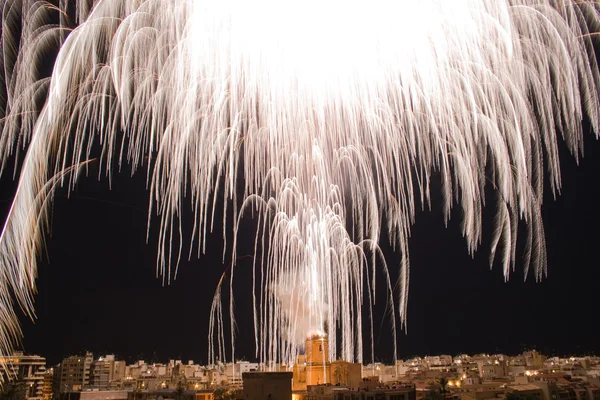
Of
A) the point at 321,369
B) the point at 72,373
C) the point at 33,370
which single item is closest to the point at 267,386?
the point at 321,369

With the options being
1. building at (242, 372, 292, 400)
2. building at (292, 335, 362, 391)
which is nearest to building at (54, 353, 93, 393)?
building at (292, 335, 362, 391)

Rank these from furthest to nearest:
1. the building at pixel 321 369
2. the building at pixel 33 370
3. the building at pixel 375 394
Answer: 1. the building at pixel 33 370
2. the building at pixel 321 369
3. the building at pixel 375 394

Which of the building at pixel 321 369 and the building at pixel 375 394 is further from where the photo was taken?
the building at pixel 321 369

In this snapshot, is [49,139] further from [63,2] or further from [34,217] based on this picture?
[63,2]

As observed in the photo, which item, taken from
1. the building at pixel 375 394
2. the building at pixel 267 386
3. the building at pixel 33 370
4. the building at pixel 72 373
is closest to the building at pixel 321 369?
the building at pixel 375 394

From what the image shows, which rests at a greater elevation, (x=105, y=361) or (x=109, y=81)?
(x=109, y=81)

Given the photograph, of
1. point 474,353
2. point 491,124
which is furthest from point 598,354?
point 491,124

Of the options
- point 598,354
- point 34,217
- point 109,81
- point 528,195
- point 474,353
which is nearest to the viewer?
point 34,217

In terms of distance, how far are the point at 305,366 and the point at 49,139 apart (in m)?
35.4

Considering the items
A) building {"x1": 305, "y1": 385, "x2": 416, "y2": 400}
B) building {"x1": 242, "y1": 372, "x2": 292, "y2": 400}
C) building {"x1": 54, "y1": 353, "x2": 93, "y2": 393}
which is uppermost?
building {"x1": 242, "y1": 372, "x2": 292, "y2": 400}

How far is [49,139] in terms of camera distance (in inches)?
550

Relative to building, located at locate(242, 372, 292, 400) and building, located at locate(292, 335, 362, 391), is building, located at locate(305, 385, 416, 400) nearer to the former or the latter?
building, located at locate(242, 372, 292, 400)

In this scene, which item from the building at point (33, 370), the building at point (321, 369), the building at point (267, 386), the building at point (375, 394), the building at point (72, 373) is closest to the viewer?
the building at point (267, 386)

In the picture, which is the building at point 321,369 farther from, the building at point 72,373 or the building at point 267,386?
the building at point 72,373
